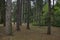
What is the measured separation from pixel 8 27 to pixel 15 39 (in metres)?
2.51

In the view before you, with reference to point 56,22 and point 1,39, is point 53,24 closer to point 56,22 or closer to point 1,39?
point 56,22

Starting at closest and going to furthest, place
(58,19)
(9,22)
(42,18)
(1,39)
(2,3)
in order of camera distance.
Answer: (1,39) < (9,22) < (2,3) < (58,19) < (42,18)

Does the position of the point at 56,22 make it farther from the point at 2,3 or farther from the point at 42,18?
the point at 2,3

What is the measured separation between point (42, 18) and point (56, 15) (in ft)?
10.8

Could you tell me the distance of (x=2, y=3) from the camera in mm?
22328

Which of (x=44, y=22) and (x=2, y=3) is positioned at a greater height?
(x=2, y=3)

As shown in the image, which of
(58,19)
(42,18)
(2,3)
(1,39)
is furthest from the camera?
(42,18)

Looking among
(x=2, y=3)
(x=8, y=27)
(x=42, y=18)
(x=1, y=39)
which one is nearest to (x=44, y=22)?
(x=42, y=18)

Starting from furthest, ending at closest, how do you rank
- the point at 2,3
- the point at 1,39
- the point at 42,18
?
1. the point at 42,18
2. the point at 2,3
3. the point at 1,39

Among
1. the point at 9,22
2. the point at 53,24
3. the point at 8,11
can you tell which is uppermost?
the point at 8,11

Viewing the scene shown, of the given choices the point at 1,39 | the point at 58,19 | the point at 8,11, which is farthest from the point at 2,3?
the point at 58,19

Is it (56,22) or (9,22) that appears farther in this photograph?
(56,22)

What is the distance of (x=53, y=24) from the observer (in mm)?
34188

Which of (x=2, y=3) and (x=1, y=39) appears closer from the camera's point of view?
(x=1, y=39)
